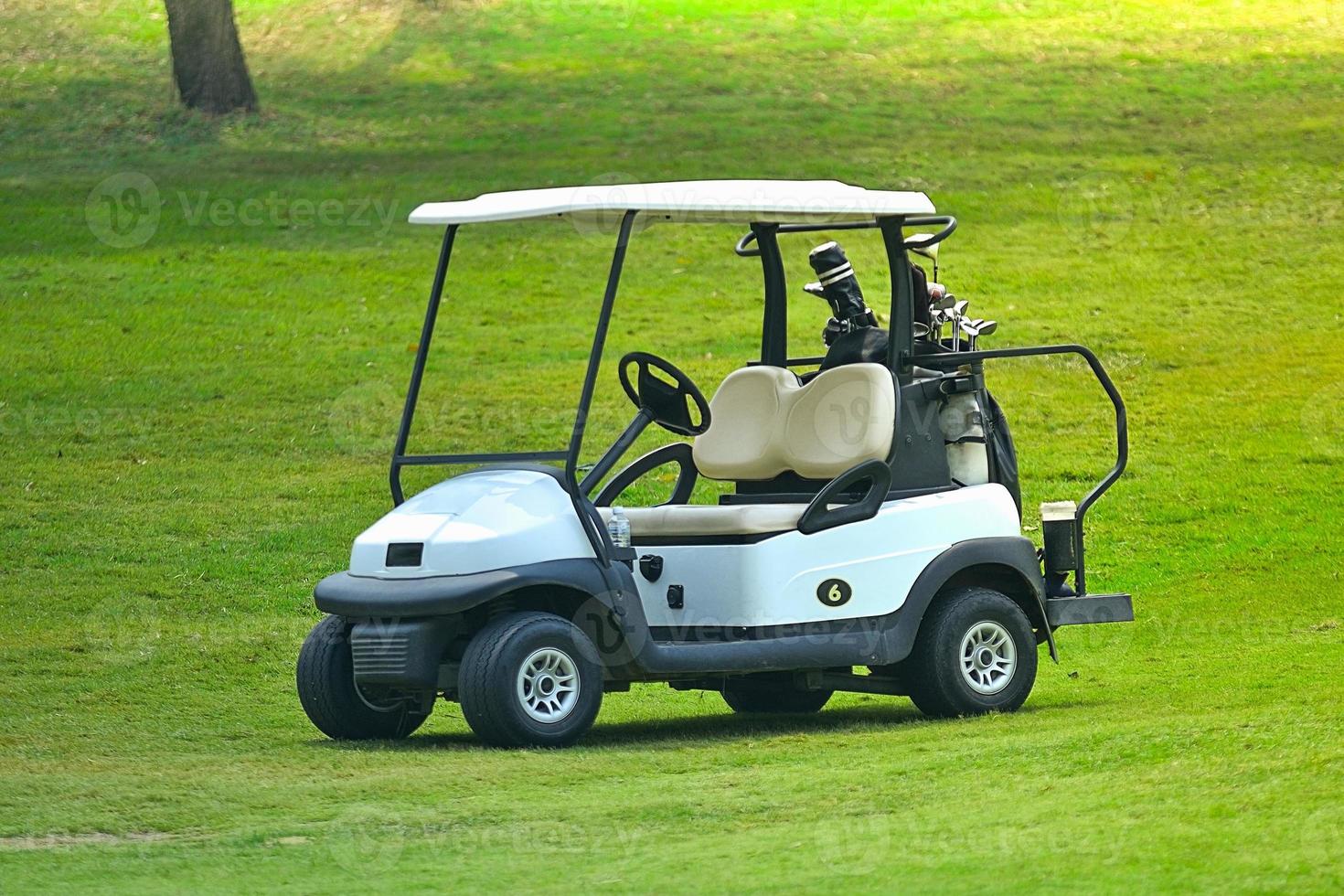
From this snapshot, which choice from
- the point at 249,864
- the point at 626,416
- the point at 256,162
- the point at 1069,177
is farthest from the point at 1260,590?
the point at 256,162

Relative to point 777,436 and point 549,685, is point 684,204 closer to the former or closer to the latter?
point 777,436

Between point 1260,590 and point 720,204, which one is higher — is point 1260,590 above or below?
below

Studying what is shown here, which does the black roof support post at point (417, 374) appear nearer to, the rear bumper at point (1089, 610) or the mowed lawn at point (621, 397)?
the mowed lawn at point (621, 397)

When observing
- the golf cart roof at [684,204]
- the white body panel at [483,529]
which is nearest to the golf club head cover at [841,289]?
the golf cart roof at [684,204]

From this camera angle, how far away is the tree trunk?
25141mm

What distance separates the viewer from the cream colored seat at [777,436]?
8.93m

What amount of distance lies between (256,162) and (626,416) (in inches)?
360

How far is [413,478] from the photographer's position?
15742 mm

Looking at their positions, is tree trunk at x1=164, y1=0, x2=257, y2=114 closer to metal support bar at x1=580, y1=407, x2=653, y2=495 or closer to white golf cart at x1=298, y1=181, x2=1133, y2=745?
white golf cart at x1=298, y1=181, x2=1133, y2=745

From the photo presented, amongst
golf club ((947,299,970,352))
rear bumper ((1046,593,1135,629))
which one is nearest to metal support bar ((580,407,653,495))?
golf club ((947,299,970,352))

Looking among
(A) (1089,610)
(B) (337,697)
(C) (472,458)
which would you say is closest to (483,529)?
(C) (472,458)

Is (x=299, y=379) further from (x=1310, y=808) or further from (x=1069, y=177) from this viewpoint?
(x=1310, y=808)

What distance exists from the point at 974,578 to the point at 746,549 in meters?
1.31

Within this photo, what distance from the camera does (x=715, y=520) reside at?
888cm
